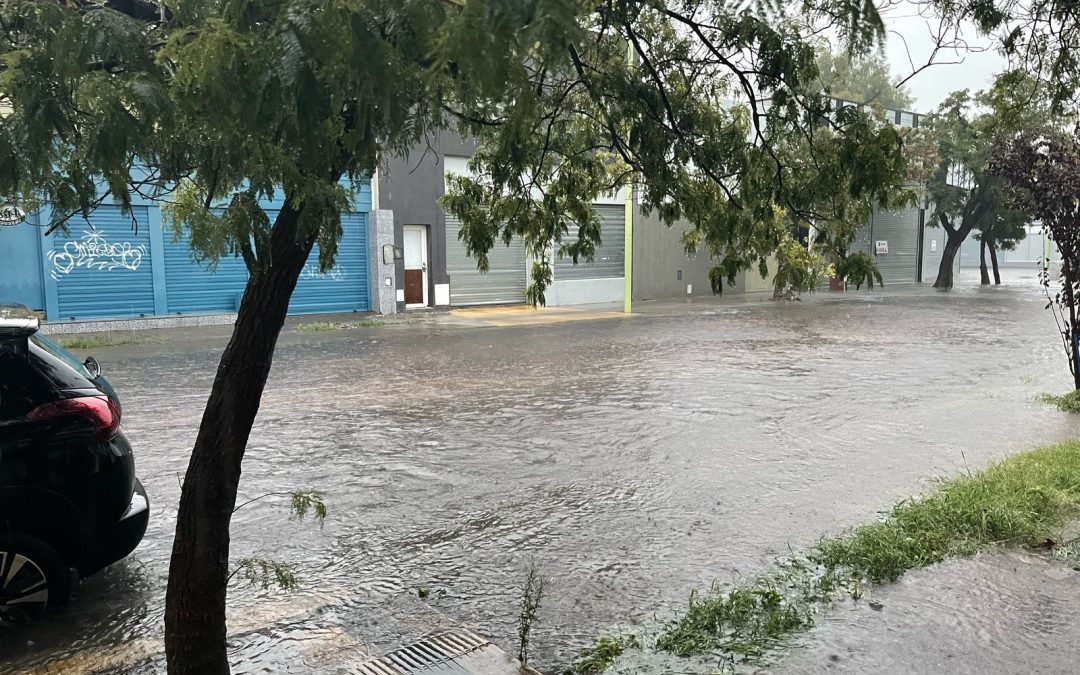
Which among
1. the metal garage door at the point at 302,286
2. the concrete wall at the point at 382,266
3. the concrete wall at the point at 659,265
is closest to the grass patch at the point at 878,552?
the metal garage door at the point at 302,286

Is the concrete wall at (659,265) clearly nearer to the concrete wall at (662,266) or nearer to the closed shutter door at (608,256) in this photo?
the concrete wall at (662,266)

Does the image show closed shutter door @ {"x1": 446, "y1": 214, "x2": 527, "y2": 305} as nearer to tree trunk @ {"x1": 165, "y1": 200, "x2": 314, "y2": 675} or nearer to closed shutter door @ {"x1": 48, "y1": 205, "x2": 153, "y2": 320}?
closed shutter door @ {"x1": 48, "y1": 205, "x2": 153, "y2": 320}

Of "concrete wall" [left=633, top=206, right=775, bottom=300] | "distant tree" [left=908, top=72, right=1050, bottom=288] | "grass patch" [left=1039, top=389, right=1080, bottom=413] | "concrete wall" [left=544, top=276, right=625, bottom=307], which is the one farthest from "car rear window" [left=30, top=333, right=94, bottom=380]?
"distant tree" [left=908, top=72, right=1050, bottom=288]

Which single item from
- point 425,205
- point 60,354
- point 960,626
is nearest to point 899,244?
point 425,205

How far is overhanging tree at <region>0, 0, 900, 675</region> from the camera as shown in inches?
82.0

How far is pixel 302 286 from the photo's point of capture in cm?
2131

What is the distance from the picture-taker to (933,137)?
30625 mm

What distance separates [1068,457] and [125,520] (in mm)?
6905

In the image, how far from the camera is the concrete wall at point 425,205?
22234 mm

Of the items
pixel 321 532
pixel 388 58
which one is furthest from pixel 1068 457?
pixel 388 58

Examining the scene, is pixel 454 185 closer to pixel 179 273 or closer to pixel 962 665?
pixel 962 665

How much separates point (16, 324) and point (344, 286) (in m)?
18.1

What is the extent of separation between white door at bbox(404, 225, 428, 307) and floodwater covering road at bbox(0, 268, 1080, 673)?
7927mm

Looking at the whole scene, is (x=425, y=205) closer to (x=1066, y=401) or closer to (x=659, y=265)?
(x=659, y=265)
